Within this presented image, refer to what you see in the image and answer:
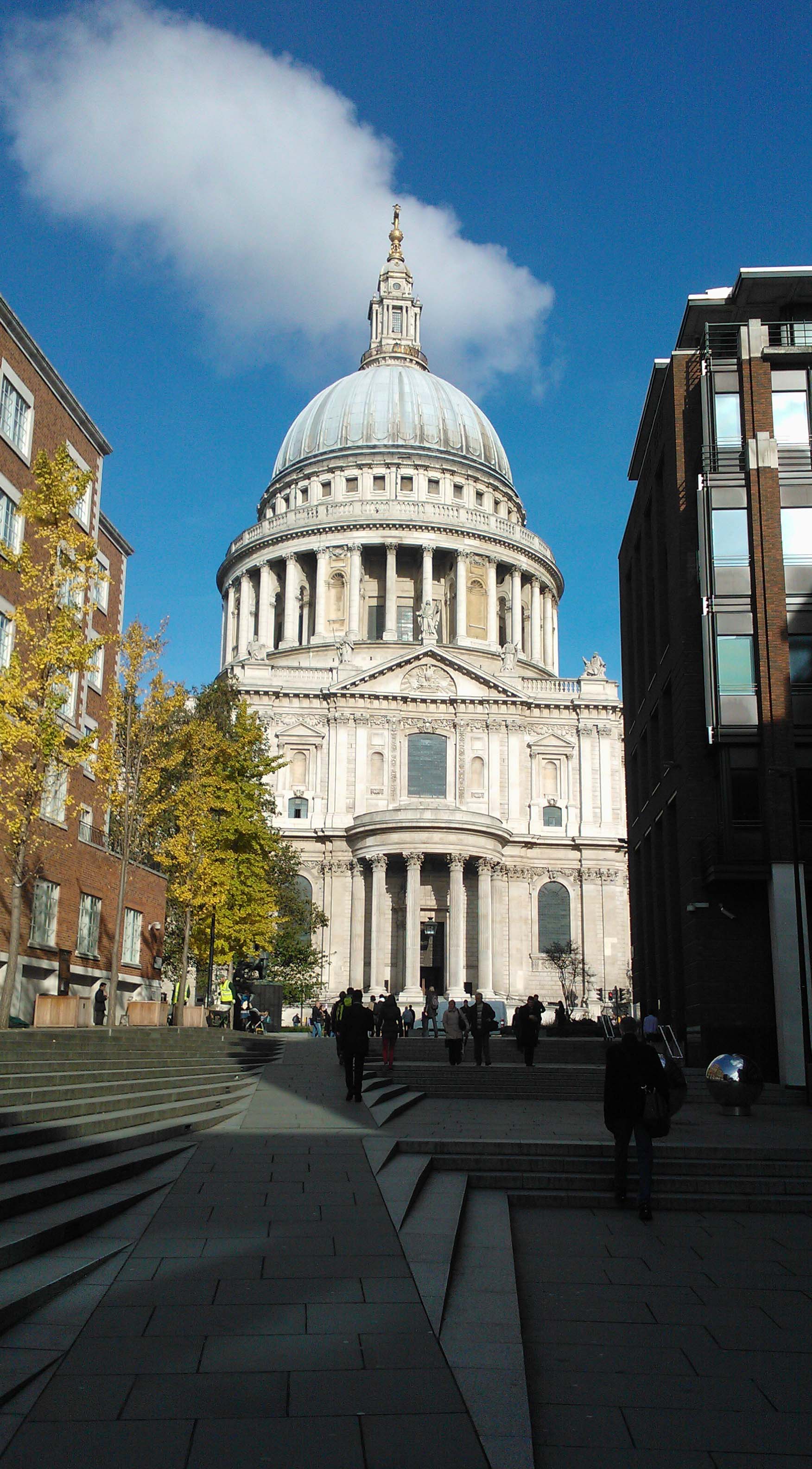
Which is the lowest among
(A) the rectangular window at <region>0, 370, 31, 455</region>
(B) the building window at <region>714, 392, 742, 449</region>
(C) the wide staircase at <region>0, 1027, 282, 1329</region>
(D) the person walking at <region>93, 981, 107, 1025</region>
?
(C) the wide staircase at <region>0, 1027, 282, 1329</region>

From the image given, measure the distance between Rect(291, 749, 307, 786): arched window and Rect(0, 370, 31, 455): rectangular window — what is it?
145 ft

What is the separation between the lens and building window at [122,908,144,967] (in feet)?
132

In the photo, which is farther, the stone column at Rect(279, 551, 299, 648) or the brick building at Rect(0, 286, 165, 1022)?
the stone column at Rect(279, 551, 299, 648)

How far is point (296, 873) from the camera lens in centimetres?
6372

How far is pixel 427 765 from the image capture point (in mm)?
Answer: 76062

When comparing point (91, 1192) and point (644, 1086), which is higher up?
point (644, 1086)

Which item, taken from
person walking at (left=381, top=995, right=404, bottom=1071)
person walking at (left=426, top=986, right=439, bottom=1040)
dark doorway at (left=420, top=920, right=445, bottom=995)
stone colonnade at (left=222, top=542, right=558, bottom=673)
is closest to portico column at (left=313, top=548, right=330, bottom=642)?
stone colonnade at (left=222, top=542, right=558, bottom=673)

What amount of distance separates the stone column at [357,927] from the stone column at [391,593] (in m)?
21.8

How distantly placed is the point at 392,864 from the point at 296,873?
802 cm

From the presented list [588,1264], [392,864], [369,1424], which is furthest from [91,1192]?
[392,864]

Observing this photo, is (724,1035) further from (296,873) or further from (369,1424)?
(296,873)

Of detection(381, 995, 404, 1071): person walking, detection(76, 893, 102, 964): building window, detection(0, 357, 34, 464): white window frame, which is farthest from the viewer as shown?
detection(76, 893, 102, 964): building window

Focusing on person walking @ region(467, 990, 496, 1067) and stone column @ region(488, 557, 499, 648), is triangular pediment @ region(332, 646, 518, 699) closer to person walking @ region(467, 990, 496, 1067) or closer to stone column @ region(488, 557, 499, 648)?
stone column @ region(488, 557, 499, 648)

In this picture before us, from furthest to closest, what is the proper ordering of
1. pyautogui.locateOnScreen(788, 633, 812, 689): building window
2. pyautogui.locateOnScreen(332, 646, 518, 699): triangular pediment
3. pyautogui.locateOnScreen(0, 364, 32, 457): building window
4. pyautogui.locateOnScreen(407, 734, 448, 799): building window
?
pyautogui.locateOnScreen(332, 646, 518, 699): triangular pediment, pyautogui.locateOnScreen(407, 734, 448, 799): building window, pyautogui.locateOnScreen(788, 633, 812, 689): building window, pyautogui.locateOnScreen(0, 364, 32, 457): building window
